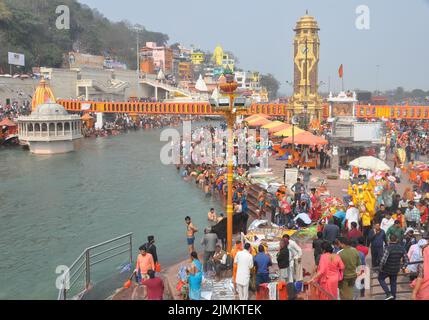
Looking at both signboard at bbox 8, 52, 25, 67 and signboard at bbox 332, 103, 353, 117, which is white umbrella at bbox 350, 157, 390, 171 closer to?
signboard at bbox 332, 103, 353, 117

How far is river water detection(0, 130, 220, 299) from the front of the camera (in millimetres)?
11336

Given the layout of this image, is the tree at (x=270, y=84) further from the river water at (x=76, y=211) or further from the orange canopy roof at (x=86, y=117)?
the river water at (x=76, y=211)

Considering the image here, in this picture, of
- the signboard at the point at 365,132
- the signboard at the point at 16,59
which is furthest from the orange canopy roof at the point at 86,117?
the signboard at the point at 365,132

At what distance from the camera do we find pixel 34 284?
33.1 ft

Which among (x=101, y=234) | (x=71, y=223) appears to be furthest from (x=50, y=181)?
(x=101, y=234)

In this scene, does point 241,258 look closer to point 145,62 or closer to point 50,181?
point 50,181

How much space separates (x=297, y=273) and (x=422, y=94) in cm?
16368

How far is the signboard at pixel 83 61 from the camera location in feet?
219

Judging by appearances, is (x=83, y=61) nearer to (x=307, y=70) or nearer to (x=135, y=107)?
(x=135, y=107)

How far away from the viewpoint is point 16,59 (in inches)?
2176

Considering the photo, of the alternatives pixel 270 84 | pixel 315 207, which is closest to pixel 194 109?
pixel 315 207

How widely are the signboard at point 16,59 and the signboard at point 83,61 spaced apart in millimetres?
9996

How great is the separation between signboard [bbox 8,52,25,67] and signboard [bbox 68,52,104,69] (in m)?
10.00

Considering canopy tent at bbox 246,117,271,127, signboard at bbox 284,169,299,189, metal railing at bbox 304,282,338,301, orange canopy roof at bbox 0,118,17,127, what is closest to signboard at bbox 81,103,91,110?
orange canopy roof at bbox 0,118,17,127
